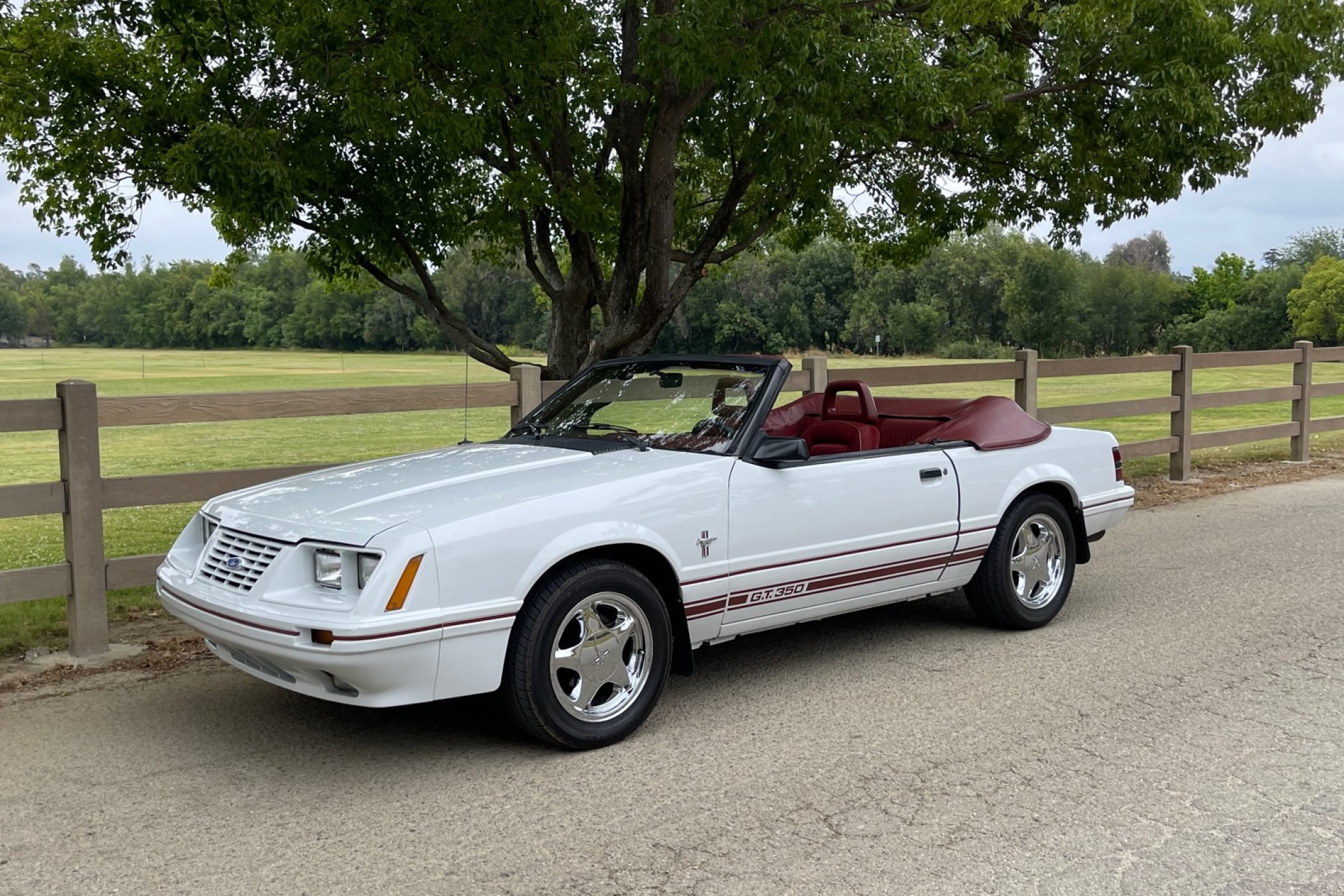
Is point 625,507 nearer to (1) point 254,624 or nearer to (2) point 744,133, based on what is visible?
(1) point 254,624

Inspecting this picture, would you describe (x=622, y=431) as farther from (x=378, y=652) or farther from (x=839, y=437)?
(x=378, y=652)

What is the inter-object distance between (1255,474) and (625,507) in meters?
11.2

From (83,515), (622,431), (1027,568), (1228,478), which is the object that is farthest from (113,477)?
(1228,478)

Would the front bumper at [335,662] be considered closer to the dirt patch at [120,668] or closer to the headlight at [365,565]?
the headlight at [365,565]

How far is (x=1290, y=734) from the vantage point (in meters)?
4.68

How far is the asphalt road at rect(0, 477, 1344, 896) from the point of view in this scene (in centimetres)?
349

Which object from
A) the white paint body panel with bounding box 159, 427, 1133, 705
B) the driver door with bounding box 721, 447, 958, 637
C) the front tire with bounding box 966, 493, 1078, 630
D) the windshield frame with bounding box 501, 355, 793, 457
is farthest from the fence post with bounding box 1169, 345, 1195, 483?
the windshield frame with bounding box 501, 355, 793, 457

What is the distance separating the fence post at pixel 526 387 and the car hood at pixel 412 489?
5.78ft

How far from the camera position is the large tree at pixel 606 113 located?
9.15 metres

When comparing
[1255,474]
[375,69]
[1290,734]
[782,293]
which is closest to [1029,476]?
[1290,734]

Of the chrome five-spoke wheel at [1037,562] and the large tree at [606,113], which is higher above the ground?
the large tree at [606,113]

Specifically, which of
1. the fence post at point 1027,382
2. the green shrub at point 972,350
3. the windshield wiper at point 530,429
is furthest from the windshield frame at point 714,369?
the green shrub at point 972,350

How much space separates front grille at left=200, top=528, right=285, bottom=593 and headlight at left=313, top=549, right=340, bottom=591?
169mm

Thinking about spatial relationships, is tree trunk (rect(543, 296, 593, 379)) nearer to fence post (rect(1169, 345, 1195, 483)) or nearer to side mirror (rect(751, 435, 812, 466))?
fence post (rect(1169, 345, 1195, 483))
